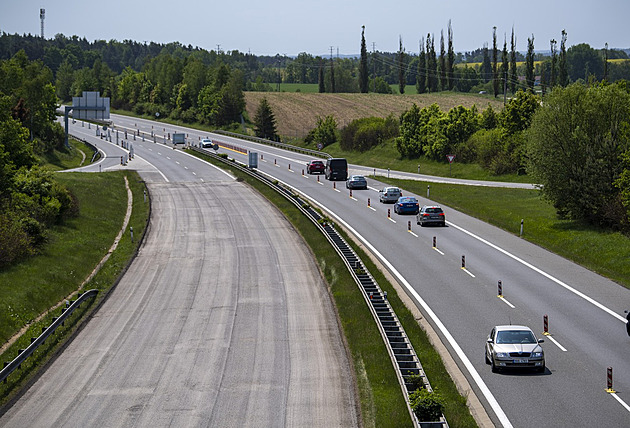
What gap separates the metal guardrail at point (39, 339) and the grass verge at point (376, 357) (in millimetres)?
10614

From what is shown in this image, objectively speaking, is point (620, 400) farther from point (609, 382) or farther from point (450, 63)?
point (450, 63)

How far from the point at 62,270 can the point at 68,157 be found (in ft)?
236

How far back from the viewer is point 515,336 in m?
22.7

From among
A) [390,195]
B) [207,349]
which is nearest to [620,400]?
[207,349]

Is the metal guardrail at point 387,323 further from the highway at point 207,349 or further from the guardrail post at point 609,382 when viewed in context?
the guardrail post at point 609,382

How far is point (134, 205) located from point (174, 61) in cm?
12657

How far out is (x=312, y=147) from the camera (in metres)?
115

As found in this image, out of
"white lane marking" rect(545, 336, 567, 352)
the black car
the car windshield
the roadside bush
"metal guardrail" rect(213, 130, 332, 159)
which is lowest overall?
"white lane marking" rect(545, 336, 567, 352)

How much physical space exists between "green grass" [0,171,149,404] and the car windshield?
14.9 meters

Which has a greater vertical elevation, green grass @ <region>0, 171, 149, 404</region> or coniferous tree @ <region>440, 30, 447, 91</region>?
coniferous tree @ <region>440, 30, 447, 91</region>

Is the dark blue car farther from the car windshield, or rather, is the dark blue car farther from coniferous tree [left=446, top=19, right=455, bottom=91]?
coniferous tree [left=446, top=19, right=455, bottom=91]

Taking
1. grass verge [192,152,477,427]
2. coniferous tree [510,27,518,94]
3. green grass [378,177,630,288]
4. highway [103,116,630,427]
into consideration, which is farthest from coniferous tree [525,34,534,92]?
grass verge [192,152,477,427]

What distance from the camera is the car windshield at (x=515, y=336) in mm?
22516

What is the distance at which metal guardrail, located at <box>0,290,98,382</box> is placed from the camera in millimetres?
22141
